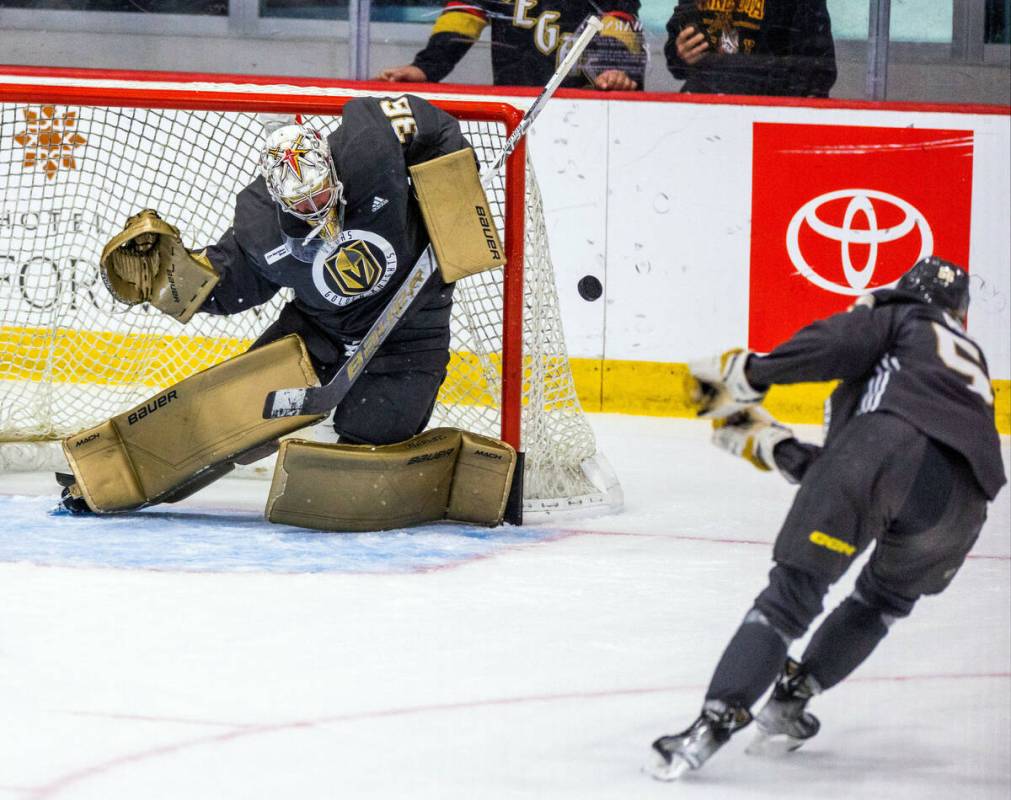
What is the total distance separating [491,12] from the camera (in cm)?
461

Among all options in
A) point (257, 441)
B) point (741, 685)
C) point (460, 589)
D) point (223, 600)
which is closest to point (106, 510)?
point (257, 441)

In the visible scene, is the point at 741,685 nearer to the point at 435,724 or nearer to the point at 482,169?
the point at 435,724

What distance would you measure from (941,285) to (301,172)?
1438mm

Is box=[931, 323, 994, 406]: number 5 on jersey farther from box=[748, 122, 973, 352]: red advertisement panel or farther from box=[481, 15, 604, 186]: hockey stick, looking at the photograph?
box=[748, 122, 973, 352]: red advertisement panel

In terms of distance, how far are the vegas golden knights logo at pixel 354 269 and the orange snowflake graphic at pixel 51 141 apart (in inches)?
45.5

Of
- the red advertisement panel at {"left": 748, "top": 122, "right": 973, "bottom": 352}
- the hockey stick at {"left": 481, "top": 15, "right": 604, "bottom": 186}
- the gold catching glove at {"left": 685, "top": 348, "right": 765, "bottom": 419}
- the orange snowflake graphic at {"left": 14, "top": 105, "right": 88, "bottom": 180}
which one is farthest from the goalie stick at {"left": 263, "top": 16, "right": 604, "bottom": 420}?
the gold catching glove at {"left": 685, "top": 348, "right": 765, "bottom": 419}

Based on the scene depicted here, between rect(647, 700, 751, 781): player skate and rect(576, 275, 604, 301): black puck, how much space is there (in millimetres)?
2725

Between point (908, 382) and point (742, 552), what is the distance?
4.74ft

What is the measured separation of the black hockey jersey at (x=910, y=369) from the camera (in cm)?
188

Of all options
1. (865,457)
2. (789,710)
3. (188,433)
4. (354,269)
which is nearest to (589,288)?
(354,269)

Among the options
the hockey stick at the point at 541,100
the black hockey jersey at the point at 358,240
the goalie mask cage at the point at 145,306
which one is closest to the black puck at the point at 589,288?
the goalie mask cage at the point at 145,306

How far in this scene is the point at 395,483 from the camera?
11.0ft

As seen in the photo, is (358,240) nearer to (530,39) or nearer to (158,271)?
(158,271)

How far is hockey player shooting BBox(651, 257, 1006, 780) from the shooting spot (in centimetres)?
188
